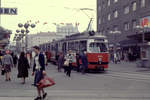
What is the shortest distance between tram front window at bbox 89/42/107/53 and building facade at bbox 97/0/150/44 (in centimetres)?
1908

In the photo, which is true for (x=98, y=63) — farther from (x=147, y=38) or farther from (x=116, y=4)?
(x=116, y=4)

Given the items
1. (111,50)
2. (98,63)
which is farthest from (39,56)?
(111,50)

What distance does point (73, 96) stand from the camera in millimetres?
9109

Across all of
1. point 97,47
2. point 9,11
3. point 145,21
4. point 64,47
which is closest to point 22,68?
point 97,47

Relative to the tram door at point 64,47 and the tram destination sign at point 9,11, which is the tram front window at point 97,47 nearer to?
the tram door at point 64,47

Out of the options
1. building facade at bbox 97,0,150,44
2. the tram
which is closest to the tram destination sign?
the tram

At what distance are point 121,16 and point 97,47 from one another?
92.0 ft

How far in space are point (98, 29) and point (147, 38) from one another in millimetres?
20321

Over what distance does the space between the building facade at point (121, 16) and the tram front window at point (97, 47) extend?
19.1 meters

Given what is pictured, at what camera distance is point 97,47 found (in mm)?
19859

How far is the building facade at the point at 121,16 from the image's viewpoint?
132 ft

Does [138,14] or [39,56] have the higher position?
[138,14]

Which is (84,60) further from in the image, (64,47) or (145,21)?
(145,21)

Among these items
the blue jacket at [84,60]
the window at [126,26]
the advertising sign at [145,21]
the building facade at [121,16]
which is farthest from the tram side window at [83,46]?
the window at [126,26]
